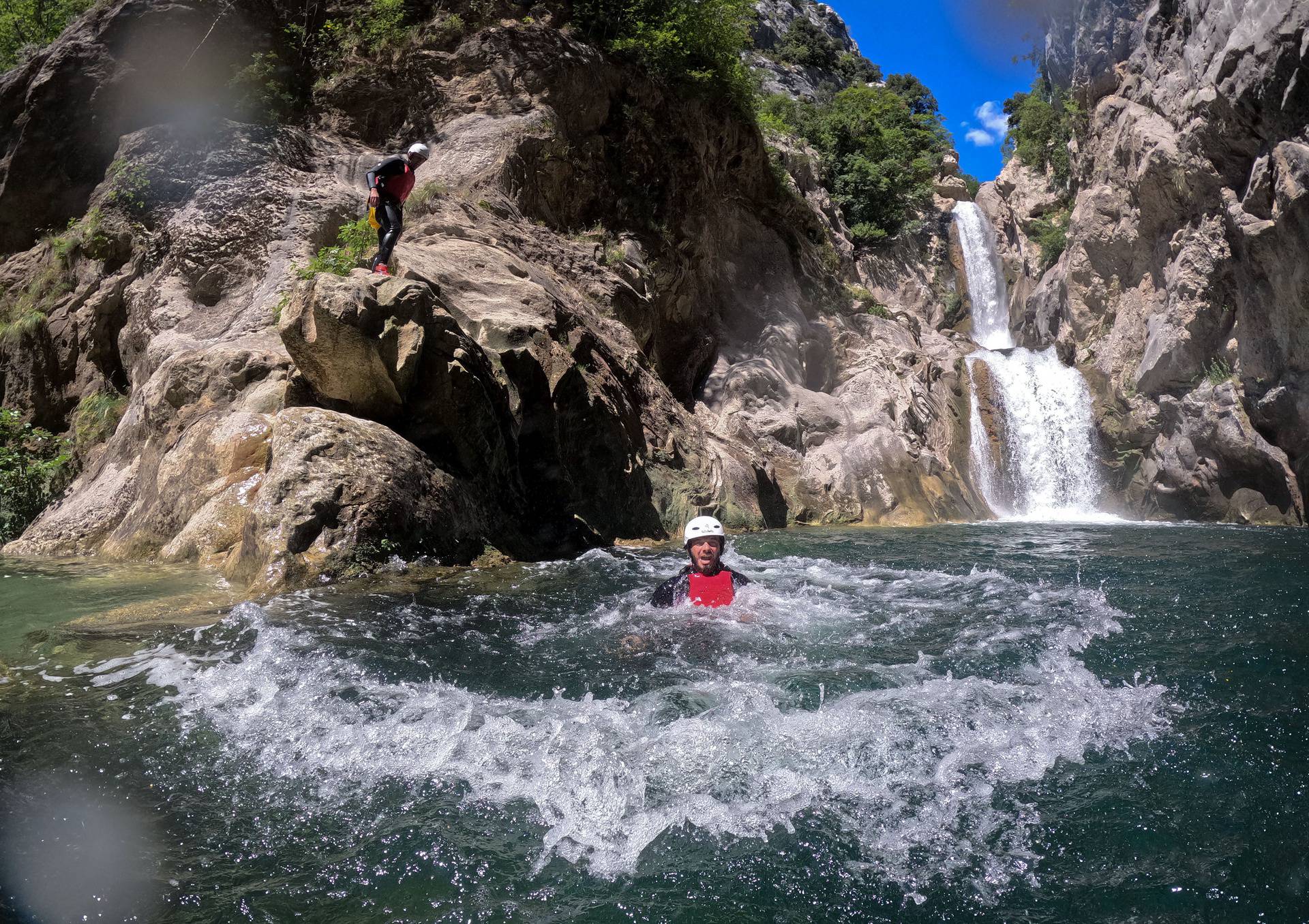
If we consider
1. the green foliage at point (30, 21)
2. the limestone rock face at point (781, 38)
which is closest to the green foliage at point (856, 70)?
the limestone rock face at point (781, 38)

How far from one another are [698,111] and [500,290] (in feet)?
33.0

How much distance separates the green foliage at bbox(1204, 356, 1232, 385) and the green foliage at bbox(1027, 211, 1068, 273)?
8667mm

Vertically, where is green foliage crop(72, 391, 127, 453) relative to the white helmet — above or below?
above

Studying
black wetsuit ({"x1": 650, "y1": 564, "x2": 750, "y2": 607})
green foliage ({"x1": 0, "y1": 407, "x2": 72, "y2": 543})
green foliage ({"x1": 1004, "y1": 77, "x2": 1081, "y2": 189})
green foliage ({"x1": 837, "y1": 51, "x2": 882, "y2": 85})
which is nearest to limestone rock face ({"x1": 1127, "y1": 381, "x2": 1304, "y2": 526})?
green foliage ({"x1": 1004, "y1": 77, "x2": 1081, "y2": 189})

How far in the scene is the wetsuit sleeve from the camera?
8734 mm

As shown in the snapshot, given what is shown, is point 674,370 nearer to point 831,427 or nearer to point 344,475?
point 831,427

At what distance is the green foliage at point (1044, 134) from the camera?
2941 cm

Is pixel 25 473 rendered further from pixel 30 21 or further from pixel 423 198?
pixel 30 21

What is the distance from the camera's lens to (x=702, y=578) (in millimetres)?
6066

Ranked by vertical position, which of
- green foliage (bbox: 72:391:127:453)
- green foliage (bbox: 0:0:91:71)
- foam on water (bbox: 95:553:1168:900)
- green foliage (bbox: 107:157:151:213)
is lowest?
foam on water (bbox: 95:553:1168:900)

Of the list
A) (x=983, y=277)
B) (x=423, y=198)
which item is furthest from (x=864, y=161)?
(x=423, y=198)

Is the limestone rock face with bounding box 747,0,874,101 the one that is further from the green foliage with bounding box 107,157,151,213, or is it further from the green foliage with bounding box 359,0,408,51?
the green foliage with bounding box 107,157,151,213

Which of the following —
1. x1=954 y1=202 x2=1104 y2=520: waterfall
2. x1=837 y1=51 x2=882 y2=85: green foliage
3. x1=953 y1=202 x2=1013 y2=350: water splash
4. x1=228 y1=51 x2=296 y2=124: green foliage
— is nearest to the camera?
x1=228 y1=51 x2=296 y2=124: green foliage

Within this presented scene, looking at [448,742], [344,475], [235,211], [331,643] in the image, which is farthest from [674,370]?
[448,742]
